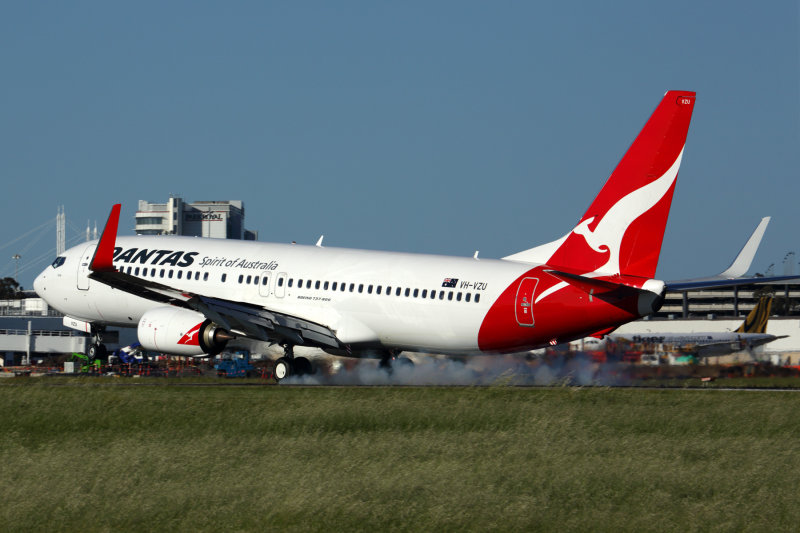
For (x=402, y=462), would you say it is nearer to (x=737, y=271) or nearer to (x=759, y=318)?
(x=737, y=271)

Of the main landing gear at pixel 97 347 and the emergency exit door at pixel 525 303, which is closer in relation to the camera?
the emergency exit door at pixel 525 303

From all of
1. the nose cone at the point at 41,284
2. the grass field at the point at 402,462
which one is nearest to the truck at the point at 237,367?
the nose cone at the point at 41,284

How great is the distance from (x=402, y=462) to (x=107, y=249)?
1993 centimetres

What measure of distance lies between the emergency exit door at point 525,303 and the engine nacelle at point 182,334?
10.3 metres

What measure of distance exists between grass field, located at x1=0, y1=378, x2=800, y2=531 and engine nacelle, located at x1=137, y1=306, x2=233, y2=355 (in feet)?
22.1

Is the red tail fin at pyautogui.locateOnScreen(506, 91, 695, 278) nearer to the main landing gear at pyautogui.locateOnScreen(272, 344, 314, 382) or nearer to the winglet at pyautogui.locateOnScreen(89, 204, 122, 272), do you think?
the main landing gear at pyautogui.locateOnScreen(272, 344, 314, 382)

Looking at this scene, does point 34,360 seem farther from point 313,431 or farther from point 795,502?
point 795,502

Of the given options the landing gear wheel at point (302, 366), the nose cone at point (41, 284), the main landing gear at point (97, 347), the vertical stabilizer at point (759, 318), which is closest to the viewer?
the landing gear wheel at point (302, 366)

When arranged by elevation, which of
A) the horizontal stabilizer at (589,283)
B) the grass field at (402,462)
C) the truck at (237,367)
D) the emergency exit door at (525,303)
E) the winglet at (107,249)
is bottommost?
the truck at (237,367)

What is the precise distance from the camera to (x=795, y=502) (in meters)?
15.5

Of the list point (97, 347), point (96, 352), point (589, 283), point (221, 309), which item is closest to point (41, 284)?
point (97, 347)

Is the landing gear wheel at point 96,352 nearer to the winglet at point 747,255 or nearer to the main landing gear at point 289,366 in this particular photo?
the main landing gear at point 289,366

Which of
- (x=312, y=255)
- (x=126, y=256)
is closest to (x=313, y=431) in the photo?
(x=312, y=255)

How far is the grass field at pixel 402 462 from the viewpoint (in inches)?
579
